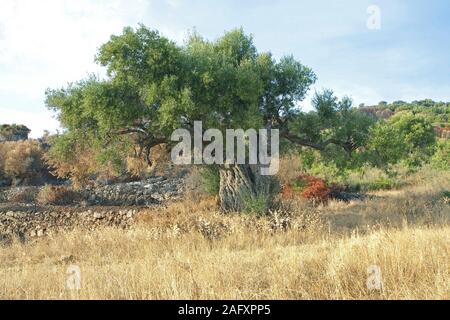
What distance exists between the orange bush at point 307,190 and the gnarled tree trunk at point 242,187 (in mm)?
4673

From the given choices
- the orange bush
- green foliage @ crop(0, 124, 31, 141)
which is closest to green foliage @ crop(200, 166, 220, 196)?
the orange bush

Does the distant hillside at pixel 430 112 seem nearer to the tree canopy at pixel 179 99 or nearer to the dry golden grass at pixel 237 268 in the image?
the tree canopy at pixel 179 99

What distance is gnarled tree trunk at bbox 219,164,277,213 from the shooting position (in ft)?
38.8

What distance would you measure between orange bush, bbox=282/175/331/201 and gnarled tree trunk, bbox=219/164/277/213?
15.3 feet

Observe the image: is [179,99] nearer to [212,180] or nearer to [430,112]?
[212,180]

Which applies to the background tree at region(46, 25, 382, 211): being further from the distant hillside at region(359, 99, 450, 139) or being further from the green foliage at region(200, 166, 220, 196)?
the distant hillside at region(359, 99, 450, 139)

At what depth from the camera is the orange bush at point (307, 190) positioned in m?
17.5

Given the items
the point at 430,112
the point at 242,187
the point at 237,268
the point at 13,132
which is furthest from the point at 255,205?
the point at 430,112

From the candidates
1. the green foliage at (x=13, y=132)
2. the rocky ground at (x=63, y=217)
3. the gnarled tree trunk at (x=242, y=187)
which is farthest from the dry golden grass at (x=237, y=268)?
the green foliage at (x=13, y=132)

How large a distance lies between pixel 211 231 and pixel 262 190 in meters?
2.93

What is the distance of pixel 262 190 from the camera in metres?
12.1
